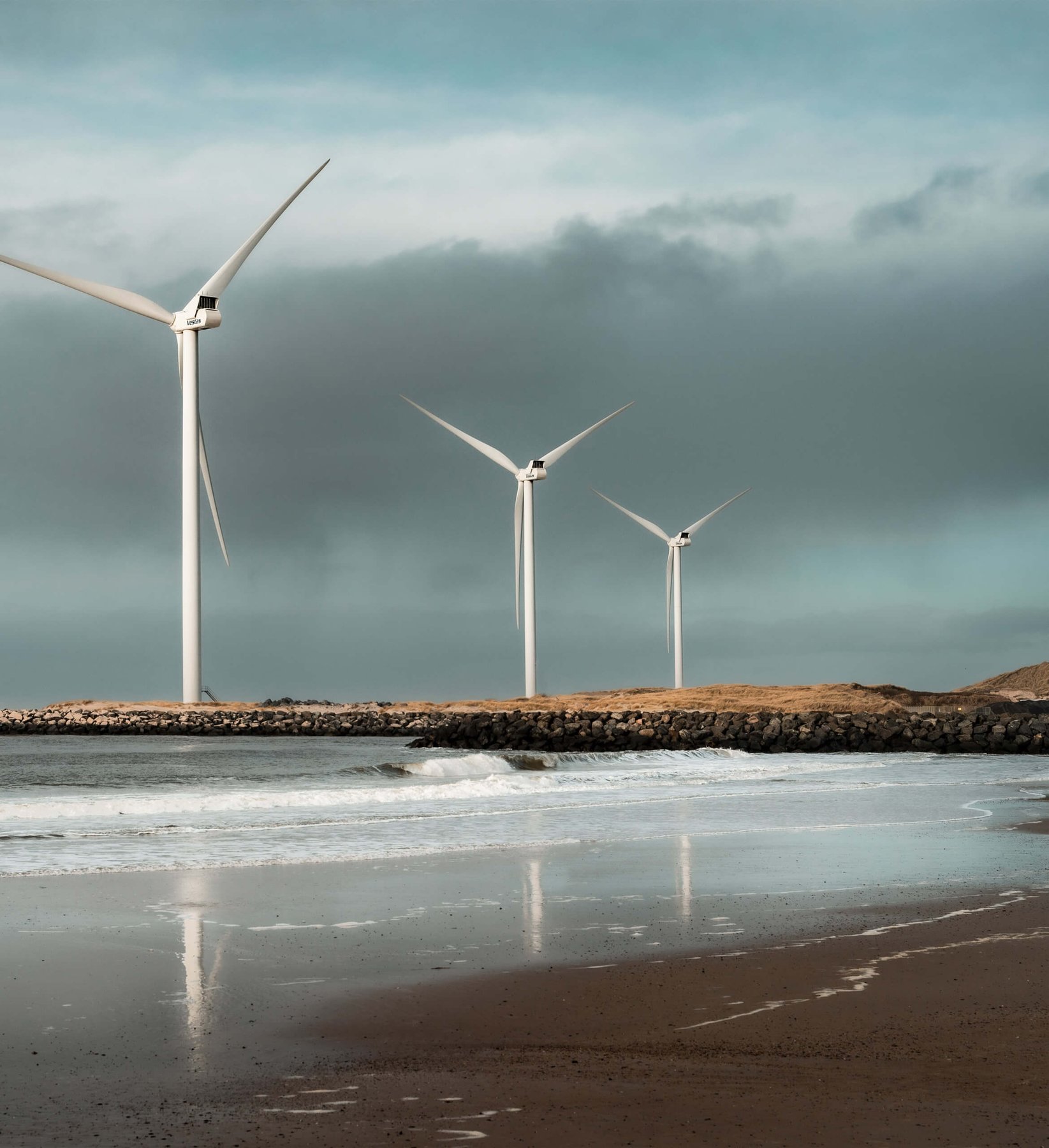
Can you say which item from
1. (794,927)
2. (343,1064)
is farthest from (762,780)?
(343,1064)

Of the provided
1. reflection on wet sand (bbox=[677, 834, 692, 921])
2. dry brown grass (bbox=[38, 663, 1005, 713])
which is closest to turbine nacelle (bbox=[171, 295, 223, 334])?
dry brown grass (bbox=[38, 663, 1005, 713])

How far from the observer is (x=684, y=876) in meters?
11.6

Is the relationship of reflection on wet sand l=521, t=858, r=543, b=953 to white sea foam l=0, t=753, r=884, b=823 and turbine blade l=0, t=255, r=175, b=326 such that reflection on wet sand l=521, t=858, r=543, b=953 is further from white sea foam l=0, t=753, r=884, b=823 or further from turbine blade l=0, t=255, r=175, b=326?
turbine blade l=0, t=255, r=175, b=326

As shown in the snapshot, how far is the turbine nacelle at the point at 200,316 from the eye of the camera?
156 feet

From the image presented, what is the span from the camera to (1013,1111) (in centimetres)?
471

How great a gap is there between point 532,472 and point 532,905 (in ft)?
166

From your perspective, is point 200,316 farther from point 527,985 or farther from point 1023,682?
point 1023,682

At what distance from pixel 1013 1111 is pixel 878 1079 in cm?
56

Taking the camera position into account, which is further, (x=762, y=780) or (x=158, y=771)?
(x=158, y=771)

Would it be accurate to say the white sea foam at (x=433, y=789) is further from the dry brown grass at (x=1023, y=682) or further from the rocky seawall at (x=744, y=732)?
the dry brown grass at (x=1023, y=682)

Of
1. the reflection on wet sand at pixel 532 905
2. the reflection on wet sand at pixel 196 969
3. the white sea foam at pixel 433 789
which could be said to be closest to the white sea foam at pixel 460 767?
the white sea foam at pixel 433 789

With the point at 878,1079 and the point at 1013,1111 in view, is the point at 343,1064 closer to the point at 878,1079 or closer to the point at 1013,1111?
the point at 878,1079

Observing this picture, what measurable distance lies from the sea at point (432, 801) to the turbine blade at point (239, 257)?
18.2m

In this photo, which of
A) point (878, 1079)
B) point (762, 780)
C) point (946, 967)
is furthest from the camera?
point (762, 780)
